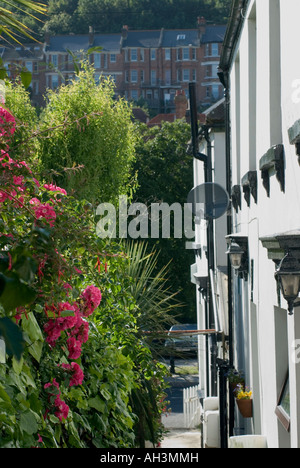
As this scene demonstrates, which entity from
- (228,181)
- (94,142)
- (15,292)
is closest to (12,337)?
(15,292)

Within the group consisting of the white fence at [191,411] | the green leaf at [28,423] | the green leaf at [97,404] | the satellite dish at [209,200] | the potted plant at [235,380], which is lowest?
the white fence at [191,411]

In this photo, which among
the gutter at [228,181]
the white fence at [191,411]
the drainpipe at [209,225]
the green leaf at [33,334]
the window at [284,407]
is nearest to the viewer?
the green leaf at [33,334]

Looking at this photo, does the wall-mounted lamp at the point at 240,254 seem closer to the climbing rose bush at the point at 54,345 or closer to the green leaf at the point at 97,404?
the climbing rose bush at the point at 54,345

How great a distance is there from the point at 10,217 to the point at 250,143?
4.43 meters

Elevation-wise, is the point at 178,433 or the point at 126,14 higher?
the point at 126,14

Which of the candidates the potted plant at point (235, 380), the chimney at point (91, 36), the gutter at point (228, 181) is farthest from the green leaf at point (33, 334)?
the chimney at point (91, 36)

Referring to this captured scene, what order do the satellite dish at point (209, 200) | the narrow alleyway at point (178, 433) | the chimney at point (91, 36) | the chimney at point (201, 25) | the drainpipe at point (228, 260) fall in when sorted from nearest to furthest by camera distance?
the drainpipe at point (228, 260) < the satellite dish at point (209, 200) < the narrow alleyway at point (178, 433) < the chimney at point (201, 25) < the chimney at point (91, 36)

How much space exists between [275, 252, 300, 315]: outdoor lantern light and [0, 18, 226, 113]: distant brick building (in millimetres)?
88051

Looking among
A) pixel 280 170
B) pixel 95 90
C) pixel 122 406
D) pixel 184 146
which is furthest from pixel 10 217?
pixel 184 146

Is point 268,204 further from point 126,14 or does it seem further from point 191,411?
point 126,14

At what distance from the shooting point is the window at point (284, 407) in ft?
18.0

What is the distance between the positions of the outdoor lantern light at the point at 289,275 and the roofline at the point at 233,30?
447 centimetres

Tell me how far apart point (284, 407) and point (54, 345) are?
2372 millimetres

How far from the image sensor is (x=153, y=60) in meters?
94.6
